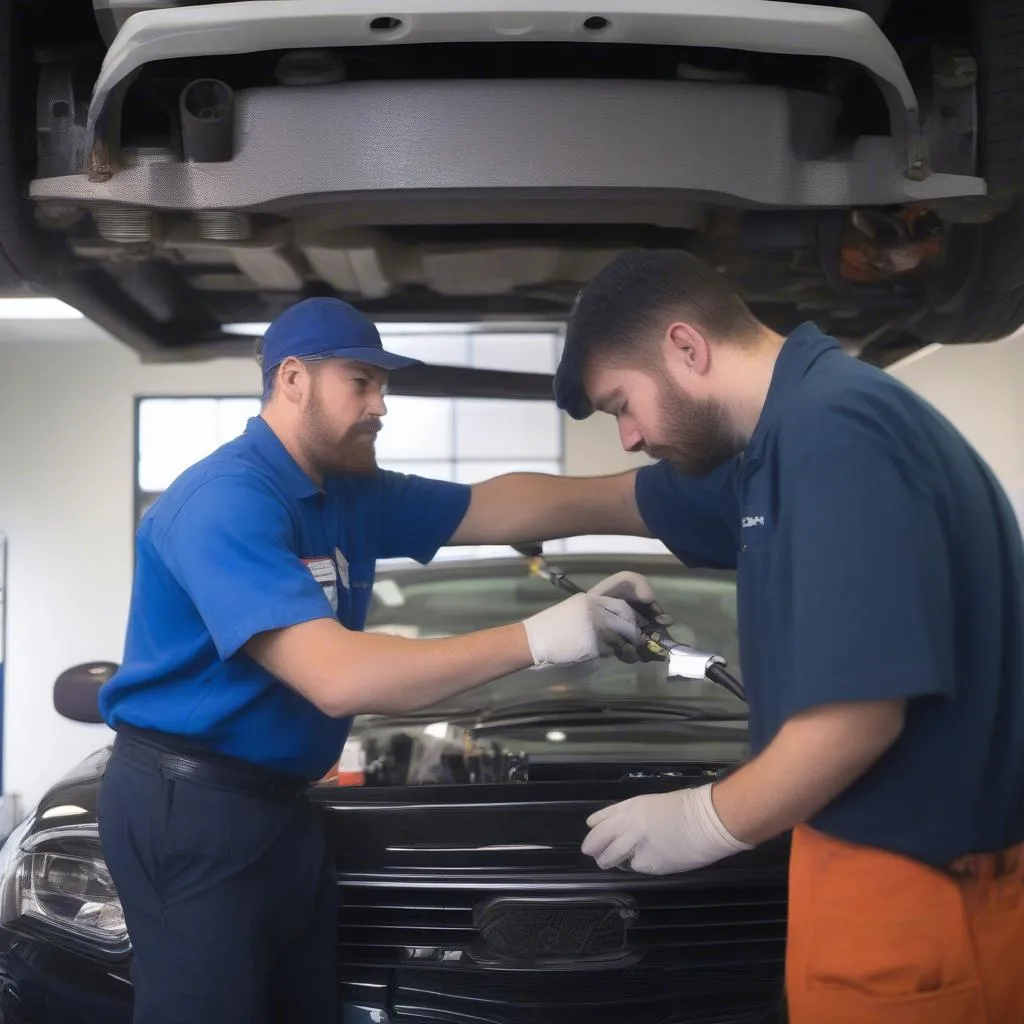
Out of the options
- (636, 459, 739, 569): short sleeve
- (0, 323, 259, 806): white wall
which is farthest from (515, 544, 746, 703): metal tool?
(0, 323, 259, 806): white wall

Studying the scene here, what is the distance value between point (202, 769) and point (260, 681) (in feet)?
0.51

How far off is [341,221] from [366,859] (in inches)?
43.7

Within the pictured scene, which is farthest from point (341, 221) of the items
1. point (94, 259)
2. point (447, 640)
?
point (447, 640)

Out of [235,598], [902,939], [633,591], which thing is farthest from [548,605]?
[902,939]

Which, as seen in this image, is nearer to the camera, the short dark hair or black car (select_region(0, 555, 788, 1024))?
the short dark hair

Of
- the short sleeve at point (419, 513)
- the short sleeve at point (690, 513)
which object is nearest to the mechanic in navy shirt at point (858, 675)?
the short sleeve at point (690, 513)

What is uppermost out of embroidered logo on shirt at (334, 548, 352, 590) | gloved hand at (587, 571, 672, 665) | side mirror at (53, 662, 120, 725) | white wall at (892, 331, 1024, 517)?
white wall at (892, 331, 1024, 517)

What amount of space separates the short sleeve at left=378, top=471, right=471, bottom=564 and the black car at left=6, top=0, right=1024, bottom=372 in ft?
1.61

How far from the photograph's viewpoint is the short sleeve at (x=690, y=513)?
2156mm

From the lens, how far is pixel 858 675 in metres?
1.30

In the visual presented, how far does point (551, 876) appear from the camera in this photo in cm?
191

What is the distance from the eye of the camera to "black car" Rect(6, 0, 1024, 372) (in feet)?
5.64

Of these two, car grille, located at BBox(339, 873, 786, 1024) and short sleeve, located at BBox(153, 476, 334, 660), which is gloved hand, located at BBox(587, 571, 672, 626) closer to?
car grille, located at BBox(339, 873, 786, 1024)

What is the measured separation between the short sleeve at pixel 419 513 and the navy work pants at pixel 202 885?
61 centimetres
